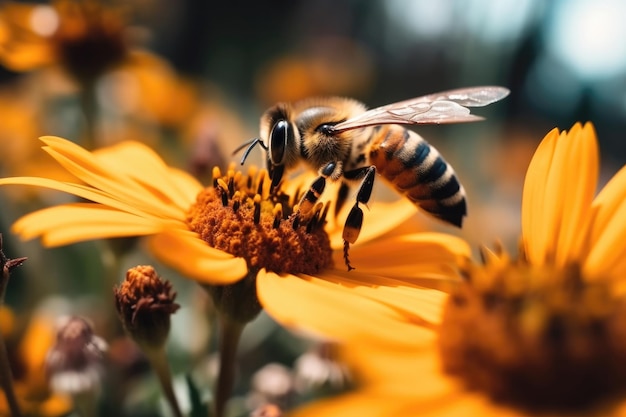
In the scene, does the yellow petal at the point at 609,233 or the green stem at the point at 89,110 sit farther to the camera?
the green stem at the point at 89,110

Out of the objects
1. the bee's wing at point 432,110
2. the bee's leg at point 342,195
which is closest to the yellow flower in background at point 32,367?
the bee's leg at point 342,195

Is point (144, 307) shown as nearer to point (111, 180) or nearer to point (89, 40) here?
point (111, 180)

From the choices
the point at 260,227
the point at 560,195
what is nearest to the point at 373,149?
the point at 260,227

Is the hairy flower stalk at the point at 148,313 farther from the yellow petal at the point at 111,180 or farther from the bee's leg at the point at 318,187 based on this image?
the bee's leg at the point at 318,187

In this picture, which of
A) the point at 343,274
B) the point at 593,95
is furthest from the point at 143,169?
the point at 593,95

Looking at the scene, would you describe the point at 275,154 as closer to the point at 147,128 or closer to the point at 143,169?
the point at 143,169

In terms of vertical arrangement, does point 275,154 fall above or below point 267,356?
above
